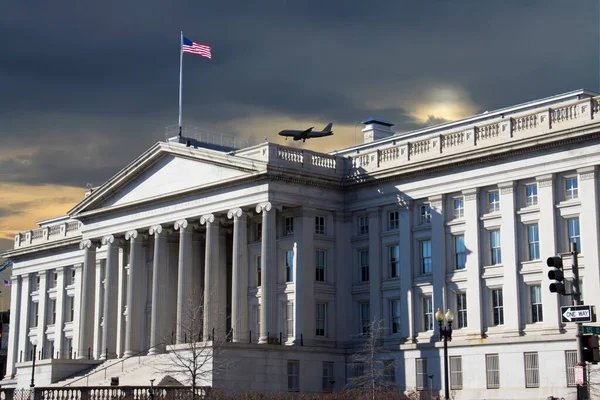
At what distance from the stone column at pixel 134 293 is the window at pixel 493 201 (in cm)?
2740

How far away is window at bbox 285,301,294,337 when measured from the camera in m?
71.9

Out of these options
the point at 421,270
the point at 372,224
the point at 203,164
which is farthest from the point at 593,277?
the point at 203,164

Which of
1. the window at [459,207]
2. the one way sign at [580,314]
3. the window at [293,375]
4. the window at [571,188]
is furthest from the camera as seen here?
the window at [293,375]

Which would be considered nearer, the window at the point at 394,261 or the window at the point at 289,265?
the window at the point at 394,261

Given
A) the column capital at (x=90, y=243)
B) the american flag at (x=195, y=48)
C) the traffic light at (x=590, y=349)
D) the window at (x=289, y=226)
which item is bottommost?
the traffic light at (x=590, y=349)

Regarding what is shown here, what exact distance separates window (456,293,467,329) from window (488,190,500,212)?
552 cm

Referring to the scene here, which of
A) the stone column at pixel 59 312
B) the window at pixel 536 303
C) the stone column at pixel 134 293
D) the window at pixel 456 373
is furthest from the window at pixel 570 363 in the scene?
the stone column at pixel 59 312

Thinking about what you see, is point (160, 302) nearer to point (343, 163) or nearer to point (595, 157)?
point (343, 163)

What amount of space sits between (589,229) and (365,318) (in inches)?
726

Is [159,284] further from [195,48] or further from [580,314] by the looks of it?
[580,314]

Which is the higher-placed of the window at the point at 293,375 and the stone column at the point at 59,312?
the stone column at the point at 59,312

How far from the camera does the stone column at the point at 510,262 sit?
6378 cm

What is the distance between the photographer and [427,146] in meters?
70.4

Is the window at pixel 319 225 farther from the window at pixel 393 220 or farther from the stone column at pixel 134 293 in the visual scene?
the stone column at pixel 134 293
